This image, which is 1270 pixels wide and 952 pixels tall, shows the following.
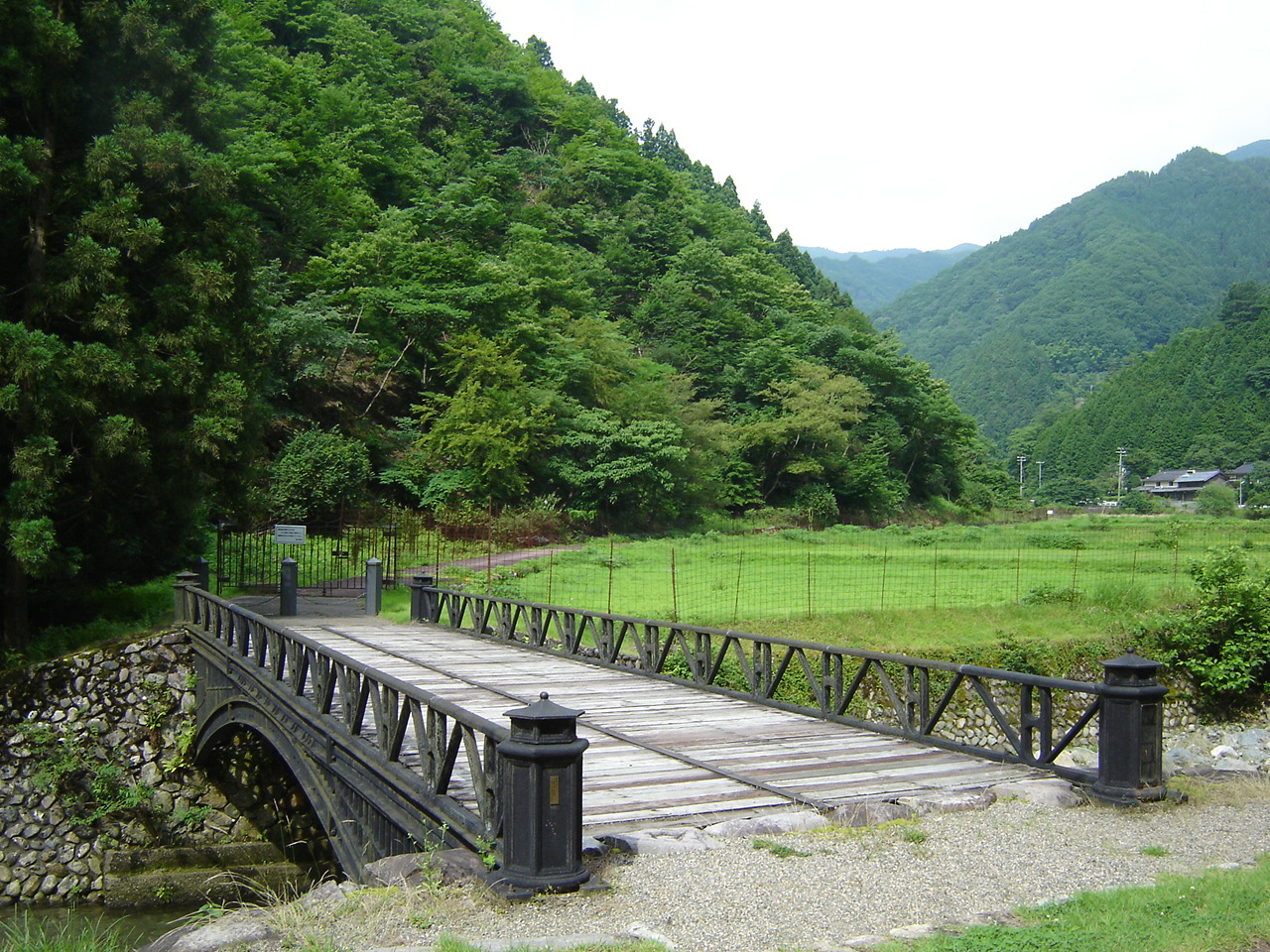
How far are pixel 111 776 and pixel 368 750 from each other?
35.7 ft

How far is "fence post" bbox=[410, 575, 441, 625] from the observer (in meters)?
19.4

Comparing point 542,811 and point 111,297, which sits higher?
Result: point 111,297

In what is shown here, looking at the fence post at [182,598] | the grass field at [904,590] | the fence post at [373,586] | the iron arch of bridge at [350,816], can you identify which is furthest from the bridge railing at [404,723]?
the grass field at [904,590]

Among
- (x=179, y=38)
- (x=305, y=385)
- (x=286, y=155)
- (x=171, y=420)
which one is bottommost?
(x=171, y=420)

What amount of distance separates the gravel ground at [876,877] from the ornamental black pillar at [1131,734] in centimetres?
16

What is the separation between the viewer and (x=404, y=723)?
782cm

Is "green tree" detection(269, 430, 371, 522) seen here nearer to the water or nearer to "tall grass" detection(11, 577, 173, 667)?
"tall grass" detection(11, 577, 173, 667)

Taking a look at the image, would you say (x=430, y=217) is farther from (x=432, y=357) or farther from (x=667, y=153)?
(x=667, y=153)

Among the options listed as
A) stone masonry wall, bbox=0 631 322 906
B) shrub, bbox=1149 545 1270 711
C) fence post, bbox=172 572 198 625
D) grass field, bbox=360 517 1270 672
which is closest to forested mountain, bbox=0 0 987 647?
fence post, bbox=172 572 198 625

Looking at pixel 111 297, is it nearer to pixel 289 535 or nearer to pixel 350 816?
pixel 289 535

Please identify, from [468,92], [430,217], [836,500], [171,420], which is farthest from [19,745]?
[468,92]

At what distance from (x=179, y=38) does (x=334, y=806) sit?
16432 mm

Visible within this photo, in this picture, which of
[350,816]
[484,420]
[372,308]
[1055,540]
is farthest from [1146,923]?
[1055,540]

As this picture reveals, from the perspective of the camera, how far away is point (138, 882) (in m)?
15.5
